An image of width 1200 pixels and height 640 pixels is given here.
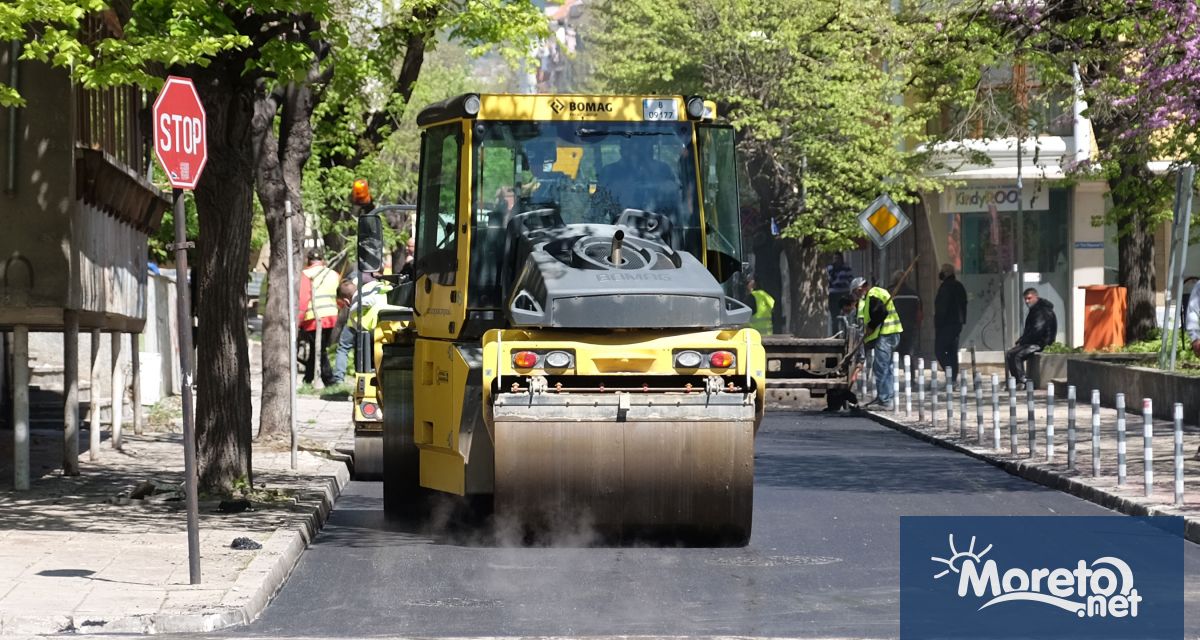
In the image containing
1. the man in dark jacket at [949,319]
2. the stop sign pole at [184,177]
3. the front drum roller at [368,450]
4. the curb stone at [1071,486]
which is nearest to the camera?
the stop sign pole at [184,177]

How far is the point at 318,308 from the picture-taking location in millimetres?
31766

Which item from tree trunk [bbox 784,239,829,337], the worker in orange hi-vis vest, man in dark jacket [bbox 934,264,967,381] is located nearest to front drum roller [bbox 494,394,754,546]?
the worker in orange hi-vis vest

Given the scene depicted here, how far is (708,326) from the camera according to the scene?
14.0 metres

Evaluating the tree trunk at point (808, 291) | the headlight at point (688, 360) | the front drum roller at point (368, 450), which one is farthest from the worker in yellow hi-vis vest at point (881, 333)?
the tree trunk at point (808, 291)

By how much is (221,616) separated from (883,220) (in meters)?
21.7

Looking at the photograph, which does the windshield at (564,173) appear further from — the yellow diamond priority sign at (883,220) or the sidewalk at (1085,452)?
the yellow diamond priority sign at (883,220)

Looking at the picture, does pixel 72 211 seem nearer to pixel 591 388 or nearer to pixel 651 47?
pixel 591 388

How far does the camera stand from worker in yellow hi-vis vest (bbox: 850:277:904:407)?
1124 inches

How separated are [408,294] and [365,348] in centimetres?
394

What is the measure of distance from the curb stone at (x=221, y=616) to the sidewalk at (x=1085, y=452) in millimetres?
6082

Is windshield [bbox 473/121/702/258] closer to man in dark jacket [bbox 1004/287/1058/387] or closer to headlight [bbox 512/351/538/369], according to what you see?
headlight [bbox 512/351/538/369]

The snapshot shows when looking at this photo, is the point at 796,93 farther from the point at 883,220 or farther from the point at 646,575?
the point at 646,575

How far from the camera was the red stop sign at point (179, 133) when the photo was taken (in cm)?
1184

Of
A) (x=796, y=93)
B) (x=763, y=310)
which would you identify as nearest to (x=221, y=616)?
(x=763, y=310)
